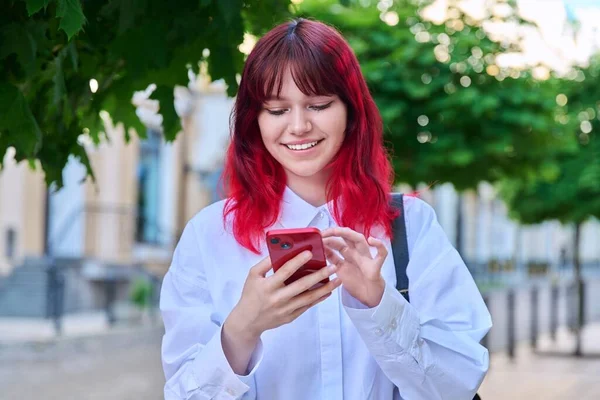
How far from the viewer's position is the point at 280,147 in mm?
2102

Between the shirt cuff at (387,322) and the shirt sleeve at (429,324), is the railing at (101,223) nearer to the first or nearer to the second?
the shirt sleeve at (429,324)

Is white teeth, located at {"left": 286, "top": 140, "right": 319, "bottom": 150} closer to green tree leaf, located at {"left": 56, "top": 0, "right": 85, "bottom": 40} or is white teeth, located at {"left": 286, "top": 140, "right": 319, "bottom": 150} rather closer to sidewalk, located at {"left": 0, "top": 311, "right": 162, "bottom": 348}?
green tree leaf, located at {"left": 56, "top": 0, "right": 85, "bottom": 40}

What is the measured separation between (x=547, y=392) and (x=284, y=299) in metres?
9.42

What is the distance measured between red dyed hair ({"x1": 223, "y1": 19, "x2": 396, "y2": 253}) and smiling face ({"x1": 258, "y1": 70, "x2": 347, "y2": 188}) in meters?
0.02

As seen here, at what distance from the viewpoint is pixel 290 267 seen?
70.1 inches

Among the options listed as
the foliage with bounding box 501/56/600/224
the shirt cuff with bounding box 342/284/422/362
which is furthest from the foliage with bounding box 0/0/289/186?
the foliage with bounding box 501/56/600/224

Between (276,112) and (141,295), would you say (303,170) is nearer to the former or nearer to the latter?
(276,112)

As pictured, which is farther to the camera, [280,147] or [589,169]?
[589,169]

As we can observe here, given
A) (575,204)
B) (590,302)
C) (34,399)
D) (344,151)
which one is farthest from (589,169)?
(590,302)

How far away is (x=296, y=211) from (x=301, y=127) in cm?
22

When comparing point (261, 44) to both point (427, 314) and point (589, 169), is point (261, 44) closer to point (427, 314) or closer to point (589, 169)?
point (427, 314)

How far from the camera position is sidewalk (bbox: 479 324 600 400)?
10413mm

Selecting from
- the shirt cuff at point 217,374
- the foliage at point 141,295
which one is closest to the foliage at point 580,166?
the foliage at point 141,295

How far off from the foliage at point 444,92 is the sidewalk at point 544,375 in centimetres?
247
